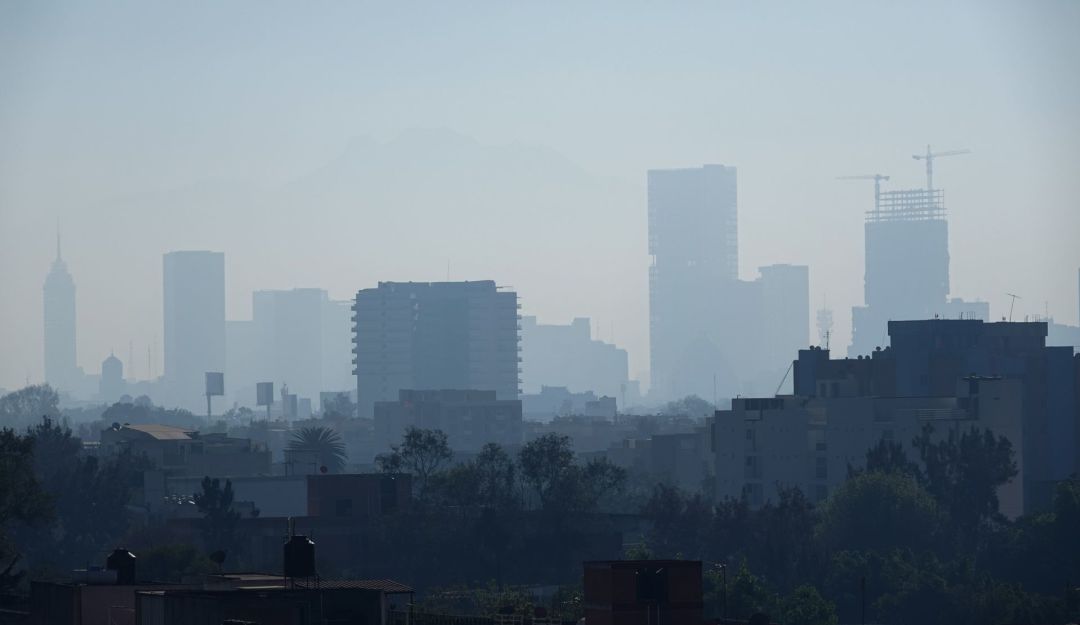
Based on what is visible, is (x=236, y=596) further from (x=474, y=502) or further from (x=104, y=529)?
(x=104, y=529)

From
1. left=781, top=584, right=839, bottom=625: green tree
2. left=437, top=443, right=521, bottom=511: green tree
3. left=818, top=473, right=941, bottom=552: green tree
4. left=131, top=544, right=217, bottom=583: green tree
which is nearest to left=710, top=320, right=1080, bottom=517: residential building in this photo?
left=818, top=473, right=941, bottom=552: green tree

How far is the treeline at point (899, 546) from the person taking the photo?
218 ft

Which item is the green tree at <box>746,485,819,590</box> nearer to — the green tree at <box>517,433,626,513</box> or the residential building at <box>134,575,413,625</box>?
the green tree at <box>517,433,626,513</box>

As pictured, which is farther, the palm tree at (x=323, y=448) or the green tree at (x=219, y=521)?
the palm tree at (x=323, y=448)

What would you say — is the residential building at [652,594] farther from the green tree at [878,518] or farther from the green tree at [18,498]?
the green tree at [878,518]

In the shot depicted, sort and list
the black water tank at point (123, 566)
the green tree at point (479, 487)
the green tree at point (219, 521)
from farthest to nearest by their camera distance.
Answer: the green tree at point (479, 487)
the green tree at point (219, 521)
the black water tank at point (123, 566)

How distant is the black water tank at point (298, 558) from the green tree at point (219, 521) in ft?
157

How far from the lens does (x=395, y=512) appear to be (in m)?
87.6

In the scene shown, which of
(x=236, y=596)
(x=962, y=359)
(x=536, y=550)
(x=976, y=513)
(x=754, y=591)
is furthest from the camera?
(x=962, y=359)

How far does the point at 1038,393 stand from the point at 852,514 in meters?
32.2

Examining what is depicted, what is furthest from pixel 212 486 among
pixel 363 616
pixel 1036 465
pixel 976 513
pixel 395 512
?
pixel 363 616

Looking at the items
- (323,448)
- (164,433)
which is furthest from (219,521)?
(164,433)

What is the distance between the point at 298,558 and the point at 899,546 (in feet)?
191

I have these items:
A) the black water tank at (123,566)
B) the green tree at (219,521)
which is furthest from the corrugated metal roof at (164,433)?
the black water tank at (123,566)
